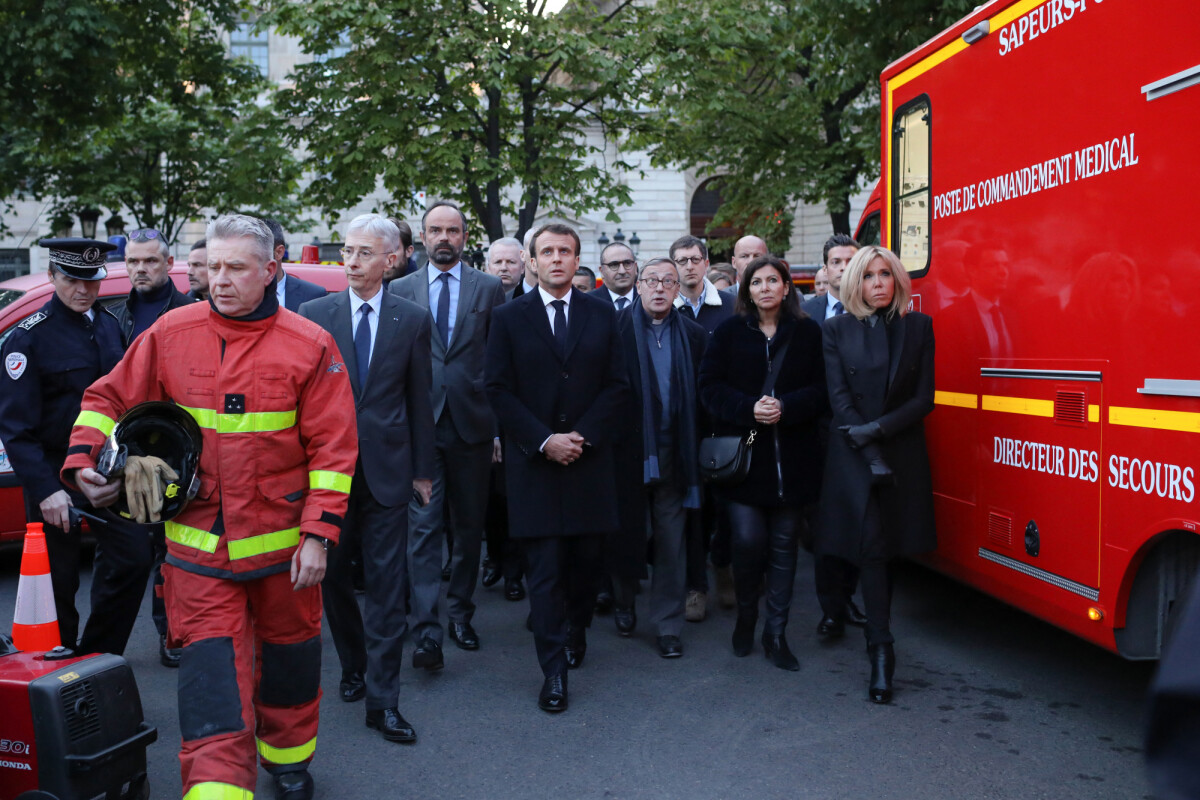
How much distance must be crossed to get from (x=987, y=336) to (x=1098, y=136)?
3.69 feet

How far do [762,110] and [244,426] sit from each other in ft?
61.8

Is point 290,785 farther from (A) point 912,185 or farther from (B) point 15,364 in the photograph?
(A) point 912,185

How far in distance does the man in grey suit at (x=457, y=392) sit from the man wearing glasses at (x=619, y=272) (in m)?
1.22

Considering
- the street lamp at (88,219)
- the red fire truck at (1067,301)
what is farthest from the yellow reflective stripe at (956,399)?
the street lamp at (88,219)

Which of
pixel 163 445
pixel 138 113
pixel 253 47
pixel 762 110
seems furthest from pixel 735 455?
pixel 253 47

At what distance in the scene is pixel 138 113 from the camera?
61.2 ft

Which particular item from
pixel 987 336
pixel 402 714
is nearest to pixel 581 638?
pixel 402 714

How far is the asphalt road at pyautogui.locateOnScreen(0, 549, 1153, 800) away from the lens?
4184 mm

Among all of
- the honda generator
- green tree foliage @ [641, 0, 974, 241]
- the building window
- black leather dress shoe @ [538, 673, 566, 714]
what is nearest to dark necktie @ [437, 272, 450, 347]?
black leather dress shoe @ [538, 673, 566, 714]

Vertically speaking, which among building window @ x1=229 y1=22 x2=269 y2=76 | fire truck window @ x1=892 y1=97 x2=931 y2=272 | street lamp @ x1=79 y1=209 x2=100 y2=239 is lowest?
fire truck window @ x1=892 y1=97 x2=931 y2=272

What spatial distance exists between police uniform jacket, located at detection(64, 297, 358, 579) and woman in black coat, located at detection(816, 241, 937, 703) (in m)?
2.53

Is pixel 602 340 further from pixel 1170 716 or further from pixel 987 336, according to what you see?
pixel 1170 716

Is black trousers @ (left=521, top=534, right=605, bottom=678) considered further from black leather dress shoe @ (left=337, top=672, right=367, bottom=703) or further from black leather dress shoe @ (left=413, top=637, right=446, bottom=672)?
black leather dress shoe @ (left=337, top=672, right=367, bottom=703)

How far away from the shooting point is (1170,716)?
47.0 inches
